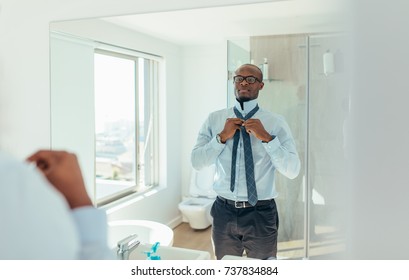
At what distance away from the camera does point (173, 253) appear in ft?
3.23

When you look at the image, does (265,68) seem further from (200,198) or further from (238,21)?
(200,198)

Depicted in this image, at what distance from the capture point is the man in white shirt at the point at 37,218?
0.36 meters

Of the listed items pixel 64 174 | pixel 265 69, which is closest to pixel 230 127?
pixel 265 69

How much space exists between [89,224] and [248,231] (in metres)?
0.68

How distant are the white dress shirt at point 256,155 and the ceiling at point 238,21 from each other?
21 centimetres

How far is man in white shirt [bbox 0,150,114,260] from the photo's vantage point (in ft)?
1.17

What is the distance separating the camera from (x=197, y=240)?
3.35 ft

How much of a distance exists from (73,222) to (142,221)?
692 mm

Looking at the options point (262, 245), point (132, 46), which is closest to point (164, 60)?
point (132, 46)

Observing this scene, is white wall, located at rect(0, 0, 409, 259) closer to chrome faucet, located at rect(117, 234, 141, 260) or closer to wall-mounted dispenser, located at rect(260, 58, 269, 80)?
wall-mounted dispenser, located at rect(260, 58, 269, 80)

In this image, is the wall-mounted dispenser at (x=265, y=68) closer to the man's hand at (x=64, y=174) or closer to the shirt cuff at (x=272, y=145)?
the shirt cuff at (x=272, y=145)

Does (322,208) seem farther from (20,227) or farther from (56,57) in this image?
(56,57)

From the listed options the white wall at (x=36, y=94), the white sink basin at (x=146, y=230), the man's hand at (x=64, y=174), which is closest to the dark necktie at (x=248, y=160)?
the white wall at (x=36, y=94)

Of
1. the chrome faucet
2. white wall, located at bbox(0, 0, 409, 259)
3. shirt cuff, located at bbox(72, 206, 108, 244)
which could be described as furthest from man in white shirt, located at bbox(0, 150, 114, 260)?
white wall, located at bbox(0, 0, 409, 259)
